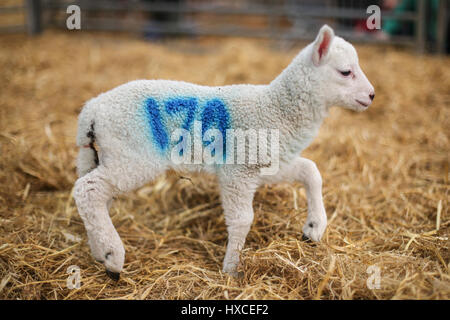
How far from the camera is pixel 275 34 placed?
7266mm

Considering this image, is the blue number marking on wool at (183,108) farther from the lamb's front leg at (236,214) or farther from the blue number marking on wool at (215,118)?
the lamb's front leg at (236,214)

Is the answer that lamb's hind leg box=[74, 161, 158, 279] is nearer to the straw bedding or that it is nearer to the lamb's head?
the straw bedding

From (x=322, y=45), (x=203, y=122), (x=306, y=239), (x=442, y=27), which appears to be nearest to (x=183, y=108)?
(x=203, y=122)

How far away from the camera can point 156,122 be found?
7.16 feet

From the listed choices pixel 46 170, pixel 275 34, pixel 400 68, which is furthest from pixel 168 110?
pixel 275 34

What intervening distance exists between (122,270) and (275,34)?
19.4ft

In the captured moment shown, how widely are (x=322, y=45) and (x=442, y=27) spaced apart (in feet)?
19.6

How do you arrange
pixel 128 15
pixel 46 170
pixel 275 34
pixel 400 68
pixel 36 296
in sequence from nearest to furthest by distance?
pixel 36 296
pixel 46 170
pixel 400 68
pixel 275 34
pixel 128 15

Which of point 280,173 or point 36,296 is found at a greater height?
point 280,173

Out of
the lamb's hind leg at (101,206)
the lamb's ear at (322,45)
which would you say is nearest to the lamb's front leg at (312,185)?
the lamb's ear at (322,45)

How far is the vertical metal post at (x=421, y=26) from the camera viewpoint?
677 cm

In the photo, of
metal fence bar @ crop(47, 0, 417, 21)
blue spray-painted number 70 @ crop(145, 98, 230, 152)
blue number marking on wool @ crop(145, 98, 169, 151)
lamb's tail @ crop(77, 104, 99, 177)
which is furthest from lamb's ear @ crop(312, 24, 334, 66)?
metal fence bar @ crop(47, 0, 417, 21)

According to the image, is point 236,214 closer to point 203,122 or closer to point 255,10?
point 203,122
